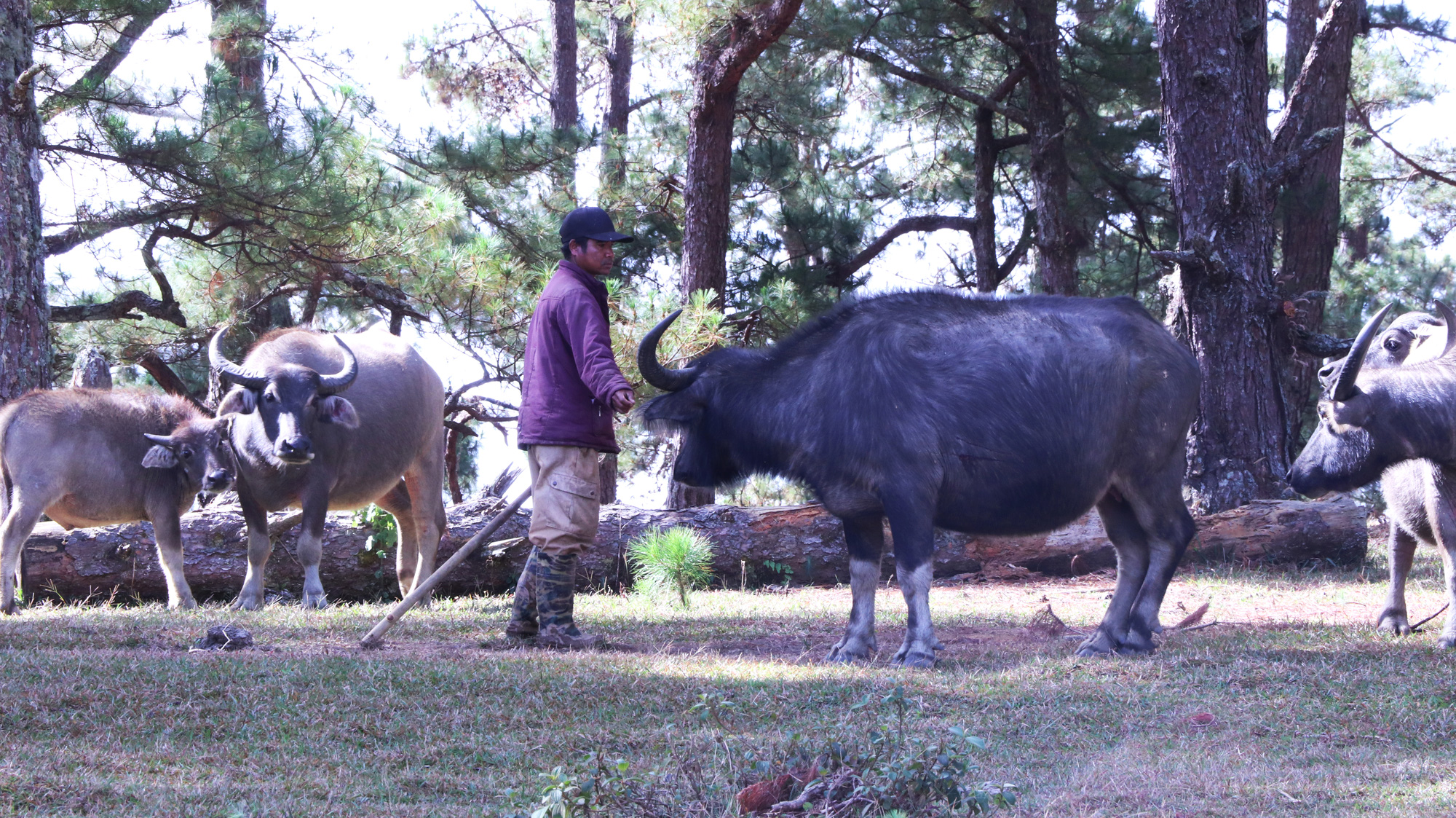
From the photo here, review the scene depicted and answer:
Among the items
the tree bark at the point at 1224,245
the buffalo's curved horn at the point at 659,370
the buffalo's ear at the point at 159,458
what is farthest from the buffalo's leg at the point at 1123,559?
the buffalo's ear at the point at 159,458

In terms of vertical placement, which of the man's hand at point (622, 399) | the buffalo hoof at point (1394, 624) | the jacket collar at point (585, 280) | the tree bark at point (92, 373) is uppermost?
the jacket collar at point (585, 280)

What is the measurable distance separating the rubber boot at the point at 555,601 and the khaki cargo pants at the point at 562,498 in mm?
109

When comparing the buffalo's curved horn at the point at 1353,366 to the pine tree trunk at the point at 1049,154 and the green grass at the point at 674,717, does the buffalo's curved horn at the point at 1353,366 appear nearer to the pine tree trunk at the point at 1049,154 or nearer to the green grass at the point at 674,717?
the green grass at the point at 674,717

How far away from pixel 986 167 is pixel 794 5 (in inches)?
248

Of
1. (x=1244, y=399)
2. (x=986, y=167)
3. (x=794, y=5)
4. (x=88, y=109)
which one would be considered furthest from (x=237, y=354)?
(x=1244, y=399)

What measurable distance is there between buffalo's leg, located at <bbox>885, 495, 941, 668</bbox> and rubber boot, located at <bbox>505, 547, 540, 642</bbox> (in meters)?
2.21

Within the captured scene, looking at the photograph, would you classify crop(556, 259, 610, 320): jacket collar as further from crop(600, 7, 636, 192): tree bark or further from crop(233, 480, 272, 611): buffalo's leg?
crop(600, 7, 636, 192): tree bark

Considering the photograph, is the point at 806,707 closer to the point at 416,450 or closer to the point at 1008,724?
the point at 1008,724

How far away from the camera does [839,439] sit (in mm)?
6695

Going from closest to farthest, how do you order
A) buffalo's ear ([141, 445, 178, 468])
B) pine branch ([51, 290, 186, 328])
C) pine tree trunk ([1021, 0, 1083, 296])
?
1. buffalo's ear ([141, 445, 178, 468])
2. pine branch ([51, 290, 186, 328])
3. pine tree trunk ([1021, 0, 1083, 296])

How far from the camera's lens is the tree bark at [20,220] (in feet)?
31.6

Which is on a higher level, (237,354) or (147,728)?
(237,354)

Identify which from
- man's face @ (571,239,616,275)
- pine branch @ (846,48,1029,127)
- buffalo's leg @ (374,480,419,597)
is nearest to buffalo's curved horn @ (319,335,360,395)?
buffalo's leg @ (374,480,419,597)

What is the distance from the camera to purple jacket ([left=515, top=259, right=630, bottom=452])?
21.8 feet
